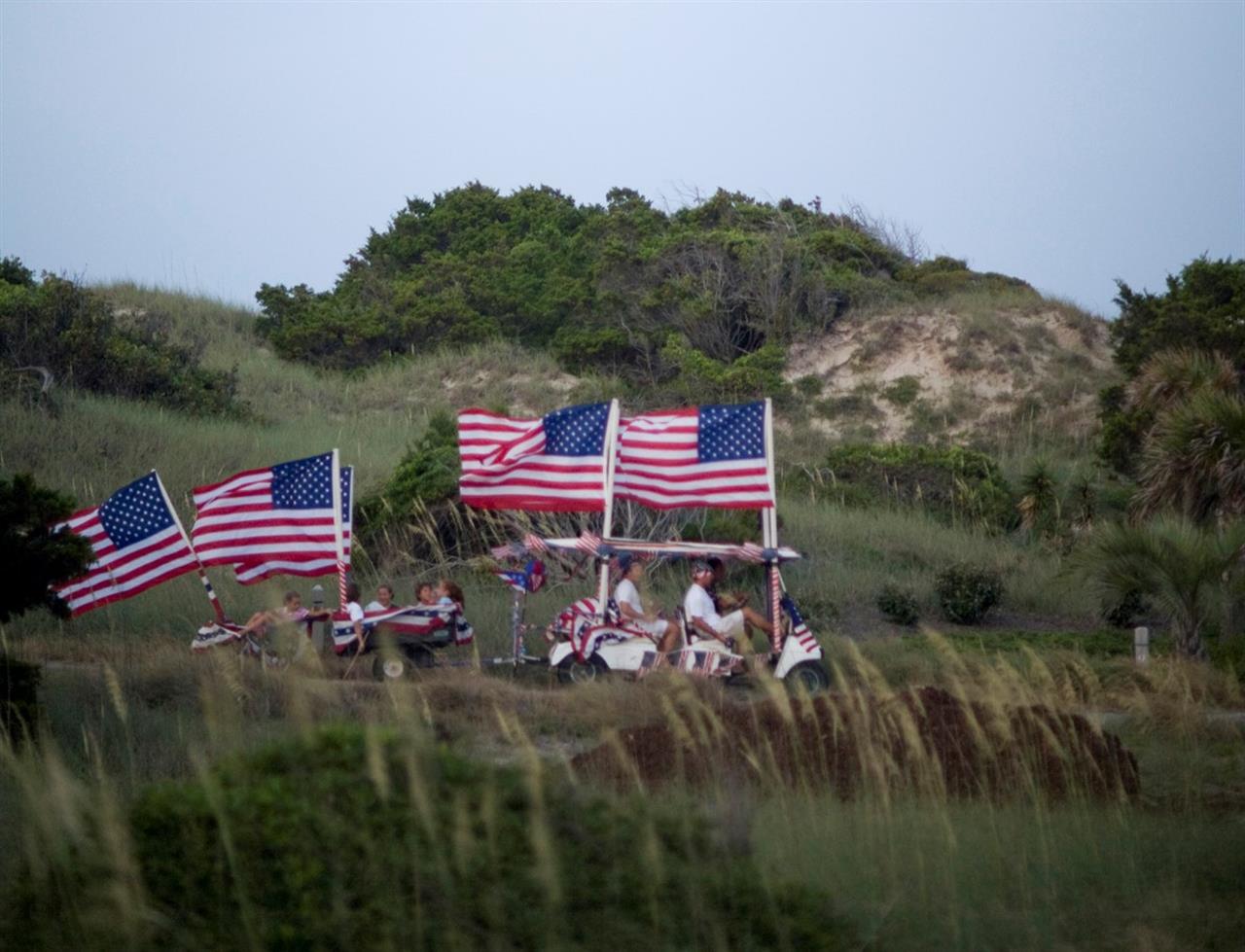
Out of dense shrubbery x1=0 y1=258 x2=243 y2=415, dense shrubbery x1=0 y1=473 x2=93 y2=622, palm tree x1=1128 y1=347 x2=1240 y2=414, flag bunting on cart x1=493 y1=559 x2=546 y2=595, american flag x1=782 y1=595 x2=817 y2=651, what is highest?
dense shrubbery x1=0 y1=258 x2=243 y2=415

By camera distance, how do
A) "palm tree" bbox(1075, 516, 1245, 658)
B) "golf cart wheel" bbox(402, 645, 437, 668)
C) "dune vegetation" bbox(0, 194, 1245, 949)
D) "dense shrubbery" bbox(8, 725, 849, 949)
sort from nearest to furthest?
1. "dense shrubbery" bbox(8, 725, 849, 949)
2. "dune vegetation" bbox(0, 194, 1245, 949)
3. "palm tree" bbox(1075, 516, 1245, 658)
4. "golf cart wheel" bbox(402, 645, 437, 668)

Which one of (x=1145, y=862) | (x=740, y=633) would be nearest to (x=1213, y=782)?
(x=1145, y=862)

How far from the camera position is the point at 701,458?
689 inches

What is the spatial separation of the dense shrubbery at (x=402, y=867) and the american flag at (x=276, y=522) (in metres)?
12.4

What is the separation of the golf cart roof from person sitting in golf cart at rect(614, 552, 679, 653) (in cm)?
45

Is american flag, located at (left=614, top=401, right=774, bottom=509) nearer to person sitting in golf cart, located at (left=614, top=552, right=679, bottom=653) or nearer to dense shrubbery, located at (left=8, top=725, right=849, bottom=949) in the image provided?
person sitting in golf cart, located at (left=614, top=552, right=679, bottom=653)

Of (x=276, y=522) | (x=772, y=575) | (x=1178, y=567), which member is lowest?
(x=1178, y=567)

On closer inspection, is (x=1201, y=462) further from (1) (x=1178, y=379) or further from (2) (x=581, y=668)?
(2) (x=581, y=668)

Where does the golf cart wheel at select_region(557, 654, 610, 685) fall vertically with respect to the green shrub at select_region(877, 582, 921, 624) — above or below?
above

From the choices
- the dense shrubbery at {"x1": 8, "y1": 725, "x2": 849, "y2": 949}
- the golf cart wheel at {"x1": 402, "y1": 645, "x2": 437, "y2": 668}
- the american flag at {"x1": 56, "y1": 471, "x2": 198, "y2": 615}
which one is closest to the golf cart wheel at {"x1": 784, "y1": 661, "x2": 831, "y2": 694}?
the golf cart wheel at {"x1": 402, "y1": 645, "x2": 437, "y2": 668}

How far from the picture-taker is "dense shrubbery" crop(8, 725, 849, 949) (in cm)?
490

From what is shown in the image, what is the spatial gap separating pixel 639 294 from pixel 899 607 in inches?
942

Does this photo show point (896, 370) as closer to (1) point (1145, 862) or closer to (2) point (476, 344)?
(2) point (476, 344)

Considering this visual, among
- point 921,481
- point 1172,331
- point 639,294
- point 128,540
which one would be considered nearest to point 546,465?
point 128,540
